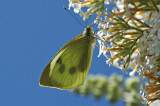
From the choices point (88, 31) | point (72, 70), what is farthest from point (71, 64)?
point (88, 31)

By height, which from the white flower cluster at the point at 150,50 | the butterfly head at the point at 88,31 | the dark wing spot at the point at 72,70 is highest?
the butterfly head at the point at 88,31

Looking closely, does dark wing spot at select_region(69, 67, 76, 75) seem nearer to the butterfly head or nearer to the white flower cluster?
the butterfly head

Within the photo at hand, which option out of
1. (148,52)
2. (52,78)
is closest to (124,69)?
(148,52)

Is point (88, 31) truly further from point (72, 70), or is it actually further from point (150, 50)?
point (150, 50)

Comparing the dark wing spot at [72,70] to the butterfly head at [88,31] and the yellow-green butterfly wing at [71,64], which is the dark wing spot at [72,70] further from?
the butterfly head at [88,31]

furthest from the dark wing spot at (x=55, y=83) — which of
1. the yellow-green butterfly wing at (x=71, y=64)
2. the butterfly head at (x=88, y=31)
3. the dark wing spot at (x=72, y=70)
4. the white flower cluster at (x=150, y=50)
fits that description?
the white flower cluster at (x=150, y=50)

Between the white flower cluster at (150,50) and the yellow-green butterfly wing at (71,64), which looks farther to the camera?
the yellow-green butterfly wing at (71,64)

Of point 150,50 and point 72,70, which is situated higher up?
point 72,70

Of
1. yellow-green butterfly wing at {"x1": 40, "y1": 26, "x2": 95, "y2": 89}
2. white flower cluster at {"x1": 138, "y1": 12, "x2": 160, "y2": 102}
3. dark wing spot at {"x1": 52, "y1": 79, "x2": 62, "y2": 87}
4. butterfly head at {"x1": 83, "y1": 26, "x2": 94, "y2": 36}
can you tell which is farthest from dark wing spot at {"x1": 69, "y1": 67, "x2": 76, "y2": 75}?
white flower cluster at {"x1": 138, "y1": 12, "x2": 160, "y2": 102}
